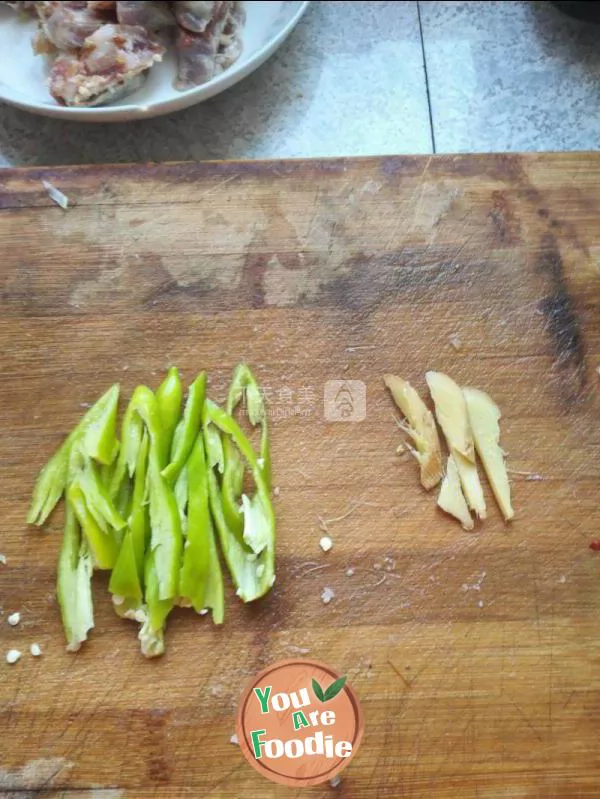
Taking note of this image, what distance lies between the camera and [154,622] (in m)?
1.45

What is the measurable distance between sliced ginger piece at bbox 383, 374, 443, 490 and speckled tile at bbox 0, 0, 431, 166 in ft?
2.37

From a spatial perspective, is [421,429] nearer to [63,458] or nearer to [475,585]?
[475,585]

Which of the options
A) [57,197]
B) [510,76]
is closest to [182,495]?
[57,197]

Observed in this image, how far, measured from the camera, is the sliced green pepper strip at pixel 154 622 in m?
1.45

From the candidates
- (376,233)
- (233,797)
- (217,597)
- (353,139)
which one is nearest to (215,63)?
(353,139)

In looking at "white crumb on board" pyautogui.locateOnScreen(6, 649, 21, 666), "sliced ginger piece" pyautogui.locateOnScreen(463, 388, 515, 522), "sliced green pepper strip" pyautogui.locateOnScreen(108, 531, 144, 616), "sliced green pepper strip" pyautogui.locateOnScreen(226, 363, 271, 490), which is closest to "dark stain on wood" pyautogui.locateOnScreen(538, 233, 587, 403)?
"sliced ginger piece" pyautogui.locateOnScreen(463, 388, 515, 522)

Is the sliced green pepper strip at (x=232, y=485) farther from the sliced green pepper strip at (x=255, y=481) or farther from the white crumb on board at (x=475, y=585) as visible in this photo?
the white crumb on board at (x=475, y=585)

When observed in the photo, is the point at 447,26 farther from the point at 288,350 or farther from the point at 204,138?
the point at 288,350

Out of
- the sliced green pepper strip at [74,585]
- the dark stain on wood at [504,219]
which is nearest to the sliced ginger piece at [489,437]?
the dark stain on wood at [504,219]

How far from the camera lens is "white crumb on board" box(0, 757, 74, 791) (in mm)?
1393

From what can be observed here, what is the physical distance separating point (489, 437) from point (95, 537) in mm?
833

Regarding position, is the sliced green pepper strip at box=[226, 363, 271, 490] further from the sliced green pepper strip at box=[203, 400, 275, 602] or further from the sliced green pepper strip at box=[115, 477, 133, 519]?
the sliced green pepper strip at box=[115, 477, 133, 519]

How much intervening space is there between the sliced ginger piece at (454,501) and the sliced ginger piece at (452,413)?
0.06 m

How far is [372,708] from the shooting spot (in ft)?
4.72
